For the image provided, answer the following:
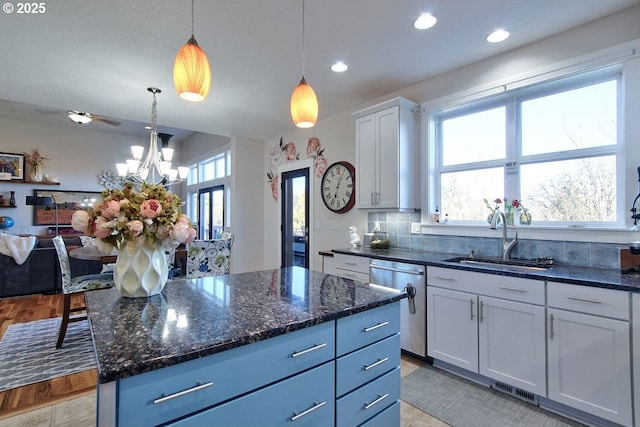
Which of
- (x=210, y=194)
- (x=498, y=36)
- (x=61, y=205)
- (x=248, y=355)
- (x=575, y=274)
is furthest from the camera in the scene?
(x=210, y=194)

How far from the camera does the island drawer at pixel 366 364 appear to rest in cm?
125

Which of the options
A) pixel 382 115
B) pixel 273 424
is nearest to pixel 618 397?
pixel 273 424

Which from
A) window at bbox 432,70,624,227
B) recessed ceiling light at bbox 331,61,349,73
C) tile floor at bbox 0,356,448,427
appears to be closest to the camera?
tile floor at bbox 0,356,448,427

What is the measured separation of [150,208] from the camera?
134cm

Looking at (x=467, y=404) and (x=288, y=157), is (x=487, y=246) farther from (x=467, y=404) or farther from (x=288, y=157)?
(x=288, y=157)

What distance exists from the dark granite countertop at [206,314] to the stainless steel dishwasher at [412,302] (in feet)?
3.77

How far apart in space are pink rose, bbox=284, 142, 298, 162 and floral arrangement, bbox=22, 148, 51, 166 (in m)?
5.87

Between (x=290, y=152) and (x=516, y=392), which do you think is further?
(x=290, y=152)

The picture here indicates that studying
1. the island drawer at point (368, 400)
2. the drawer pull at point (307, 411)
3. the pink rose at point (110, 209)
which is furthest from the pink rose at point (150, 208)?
the island drawer at point (368, 400)

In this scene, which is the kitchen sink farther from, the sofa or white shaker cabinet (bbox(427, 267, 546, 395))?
the sofa

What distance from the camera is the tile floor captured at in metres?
1.96

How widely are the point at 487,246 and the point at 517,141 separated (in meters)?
0.97

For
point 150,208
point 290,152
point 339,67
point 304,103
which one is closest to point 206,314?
point 150,208

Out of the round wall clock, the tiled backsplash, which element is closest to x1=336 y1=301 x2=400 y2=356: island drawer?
the tiled backsplash
